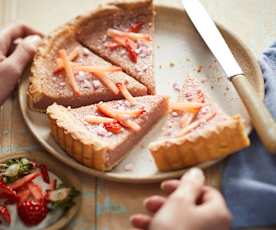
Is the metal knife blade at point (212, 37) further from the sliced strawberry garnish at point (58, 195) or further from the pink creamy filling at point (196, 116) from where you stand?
the sliced strawberry garnish at point (58, 195)

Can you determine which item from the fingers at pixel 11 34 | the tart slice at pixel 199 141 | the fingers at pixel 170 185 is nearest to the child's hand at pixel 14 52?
the fingers at pixel 11 34

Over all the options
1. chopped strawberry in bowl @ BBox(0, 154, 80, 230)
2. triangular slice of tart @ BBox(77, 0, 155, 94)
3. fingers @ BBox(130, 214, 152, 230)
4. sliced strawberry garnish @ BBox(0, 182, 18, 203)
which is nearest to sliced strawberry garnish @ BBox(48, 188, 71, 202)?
chopped strawberry in bowl @ BBox(0, 154, 80, 230)

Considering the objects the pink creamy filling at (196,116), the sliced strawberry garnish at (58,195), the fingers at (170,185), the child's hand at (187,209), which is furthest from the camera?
the pink creamy filling at (196,116)

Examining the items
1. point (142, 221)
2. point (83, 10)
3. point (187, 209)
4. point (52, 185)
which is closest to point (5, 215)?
point (52, 185)

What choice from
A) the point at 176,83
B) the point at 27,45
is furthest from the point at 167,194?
the point at 27,45

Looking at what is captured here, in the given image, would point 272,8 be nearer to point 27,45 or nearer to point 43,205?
point 27,45

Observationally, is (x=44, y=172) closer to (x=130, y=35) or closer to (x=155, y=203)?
(x=155, y=203)

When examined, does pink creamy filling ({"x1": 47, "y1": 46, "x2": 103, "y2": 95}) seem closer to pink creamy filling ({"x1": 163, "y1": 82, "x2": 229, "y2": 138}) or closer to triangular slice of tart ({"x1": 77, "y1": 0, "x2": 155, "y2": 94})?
triangular slice of tart ({"x1": 77, "y1": 0, "x2": 155, "y2": 94})
